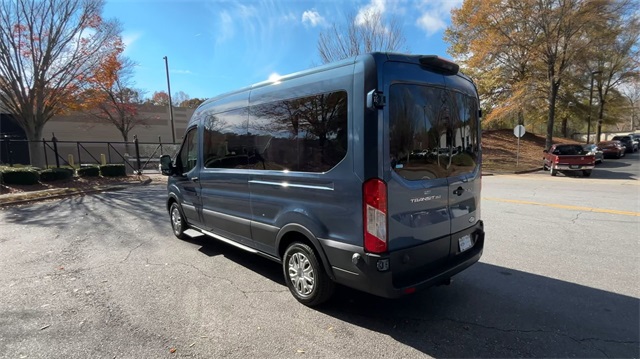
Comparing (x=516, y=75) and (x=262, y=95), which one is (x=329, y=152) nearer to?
(x=262, y=95)

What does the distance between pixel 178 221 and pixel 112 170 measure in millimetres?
13450

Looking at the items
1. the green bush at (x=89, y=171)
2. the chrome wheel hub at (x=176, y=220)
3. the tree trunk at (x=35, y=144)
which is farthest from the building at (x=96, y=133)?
the chrome wheel hub at (x=176, y=220)

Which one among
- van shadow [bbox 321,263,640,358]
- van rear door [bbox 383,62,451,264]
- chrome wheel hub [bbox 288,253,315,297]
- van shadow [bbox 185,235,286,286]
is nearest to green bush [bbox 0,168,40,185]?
van shadow [bbox 185,235,286,286]

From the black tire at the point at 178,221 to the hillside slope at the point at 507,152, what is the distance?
Result: 20819 millimetres

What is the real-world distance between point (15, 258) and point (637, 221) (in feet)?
37.2

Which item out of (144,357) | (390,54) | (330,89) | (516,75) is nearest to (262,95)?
(330,89)

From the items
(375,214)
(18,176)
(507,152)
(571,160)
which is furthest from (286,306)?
(507,152)

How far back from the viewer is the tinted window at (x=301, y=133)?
10.6 ft

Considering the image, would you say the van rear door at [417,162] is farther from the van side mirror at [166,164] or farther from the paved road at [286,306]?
the van side mirror at [166,164]

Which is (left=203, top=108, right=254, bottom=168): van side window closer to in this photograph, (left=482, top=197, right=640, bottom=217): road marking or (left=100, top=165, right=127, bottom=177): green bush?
(left=482, top=197, right=640, bottom=217): road marking

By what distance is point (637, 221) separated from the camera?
7.05 m

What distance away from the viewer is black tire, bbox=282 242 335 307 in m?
3.50

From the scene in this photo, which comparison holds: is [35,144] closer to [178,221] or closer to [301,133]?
[178,221]

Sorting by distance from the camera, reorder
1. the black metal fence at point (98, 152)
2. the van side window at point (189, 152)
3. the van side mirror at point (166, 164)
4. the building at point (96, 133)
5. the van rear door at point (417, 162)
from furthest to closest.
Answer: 1. the building at point (96, 133)
2. the black metal fence at point (98, 152)
3. the van side mirror at point (166, 164)
4. the van side window at point (189, 152)
5. the van rear door at point (417, 162)
